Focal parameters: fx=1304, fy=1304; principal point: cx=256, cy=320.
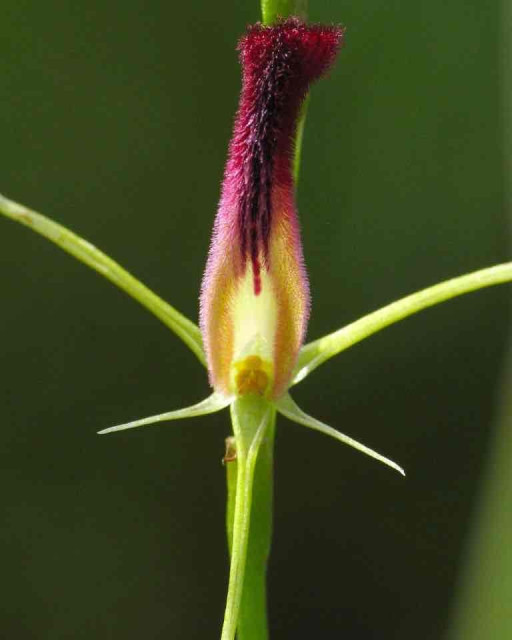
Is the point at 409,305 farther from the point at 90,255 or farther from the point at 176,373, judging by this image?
the point at 176,373

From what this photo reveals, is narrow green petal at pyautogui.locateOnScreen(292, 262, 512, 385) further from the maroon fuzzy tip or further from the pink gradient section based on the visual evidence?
the maroon fuzzy tip

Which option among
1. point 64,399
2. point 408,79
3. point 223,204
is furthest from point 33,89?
point 223,204

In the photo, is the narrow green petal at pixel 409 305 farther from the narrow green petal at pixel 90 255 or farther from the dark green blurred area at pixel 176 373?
the dark green blurred area at pixel 176 373

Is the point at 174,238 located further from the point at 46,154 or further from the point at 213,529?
the point at 213,529

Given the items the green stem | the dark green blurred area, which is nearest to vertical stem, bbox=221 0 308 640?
the green stem

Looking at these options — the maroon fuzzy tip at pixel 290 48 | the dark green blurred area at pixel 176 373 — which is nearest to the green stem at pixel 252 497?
the maroon fuzzy tip at pixel 290 48
